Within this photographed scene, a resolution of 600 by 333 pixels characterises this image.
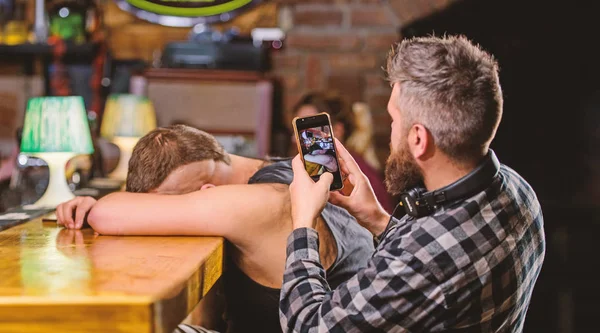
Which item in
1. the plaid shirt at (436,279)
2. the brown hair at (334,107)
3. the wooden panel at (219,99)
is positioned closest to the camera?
the plaid shirt at (436,279)

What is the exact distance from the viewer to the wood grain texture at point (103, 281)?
0.95 metres

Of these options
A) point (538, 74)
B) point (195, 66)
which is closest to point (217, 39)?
point (195, 66)

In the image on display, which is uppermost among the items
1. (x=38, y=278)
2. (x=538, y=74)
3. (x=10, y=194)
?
(x=538, y=74)

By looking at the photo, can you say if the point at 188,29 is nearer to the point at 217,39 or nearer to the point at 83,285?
the point at 217,39

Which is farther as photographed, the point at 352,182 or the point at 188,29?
the point at 188,29

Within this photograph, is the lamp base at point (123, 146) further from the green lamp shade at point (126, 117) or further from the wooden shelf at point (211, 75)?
the wooden shelf at point (211, 75)

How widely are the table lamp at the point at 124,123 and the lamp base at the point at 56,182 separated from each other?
1.17m

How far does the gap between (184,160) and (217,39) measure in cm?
278

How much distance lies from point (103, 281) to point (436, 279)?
494mm

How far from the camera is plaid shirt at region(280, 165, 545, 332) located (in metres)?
1.14

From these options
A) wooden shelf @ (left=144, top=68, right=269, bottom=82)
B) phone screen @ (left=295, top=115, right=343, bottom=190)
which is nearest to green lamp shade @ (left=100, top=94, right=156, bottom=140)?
wooden shelf @ (left=144, top=68, right=269, bottom=82)

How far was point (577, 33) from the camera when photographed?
2062 millimetres

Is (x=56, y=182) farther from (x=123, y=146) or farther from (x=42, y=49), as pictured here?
(x=42, y=49)

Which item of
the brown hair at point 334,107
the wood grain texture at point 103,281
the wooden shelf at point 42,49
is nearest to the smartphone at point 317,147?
the wood grain texture at point 103,281
